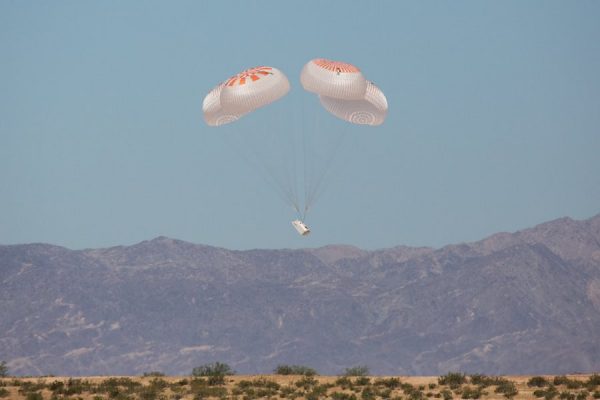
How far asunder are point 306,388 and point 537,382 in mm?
12285

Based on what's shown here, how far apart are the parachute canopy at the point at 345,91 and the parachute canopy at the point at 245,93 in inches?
72.0

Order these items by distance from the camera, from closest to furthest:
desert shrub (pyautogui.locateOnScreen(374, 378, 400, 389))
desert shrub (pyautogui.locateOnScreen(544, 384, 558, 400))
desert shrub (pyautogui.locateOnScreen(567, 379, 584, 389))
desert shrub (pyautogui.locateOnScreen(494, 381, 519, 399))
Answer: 1. desert shrub (pyautogui.locateOnScreen(544, 384, 558, 400))
2. desert shrub (pyautogui.locateOnScreen(494, 381, 519, 399))
3. desert shrub (pyautogui.locateOnScreen(567, 379, 584, 389))
4. desert shrub (pyautogui.locateOnScreen(374, 378, 400, 389))

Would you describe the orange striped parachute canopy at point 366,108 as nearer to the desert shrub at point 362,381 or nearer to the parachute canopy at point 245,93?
the parachute canopy at point 245,93

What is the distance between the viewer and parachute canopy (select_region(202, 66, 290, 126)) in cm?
8356

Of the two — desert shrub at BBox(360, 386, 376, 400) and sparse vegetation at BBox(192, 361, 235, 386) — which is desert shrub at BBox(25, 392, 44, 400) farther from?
desert shrub at BBox(360, 386, 376, 400)

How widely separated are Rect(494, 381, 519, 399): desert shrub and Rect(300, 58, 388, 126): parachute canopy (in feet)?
73.1

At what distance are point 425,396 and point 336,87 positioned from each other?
915 inches

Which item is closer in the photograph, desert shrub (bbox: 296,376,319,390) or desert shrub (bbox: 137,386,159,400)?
desert shrub (bbox: 137,386,159,400)

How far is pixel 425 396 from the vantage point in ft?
224

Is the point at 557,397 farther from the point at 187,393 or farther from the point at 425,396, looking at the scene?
the point at 187,393

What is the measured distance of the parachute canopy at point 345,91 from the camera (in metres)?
83.7

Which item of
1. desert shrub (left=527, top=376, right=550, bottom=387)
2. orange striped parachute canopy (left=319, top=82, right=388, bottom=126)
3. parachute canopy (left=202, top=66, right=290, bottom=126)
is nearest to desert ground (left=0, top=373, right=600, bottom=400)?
desert shrub (left=527, top=376, right=550, bottom=387)

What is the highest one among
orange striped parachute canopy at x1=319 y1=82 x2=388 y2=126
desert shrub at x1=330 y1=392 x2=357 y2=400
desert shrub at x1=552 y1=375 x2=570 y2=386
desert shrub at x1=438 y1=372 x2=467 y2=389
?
orange striped parachute canopy at x1=319 y1=82 x2=388 y2=126

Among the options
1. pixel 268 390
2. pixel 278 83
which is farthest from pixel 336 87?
pixel 268 390
